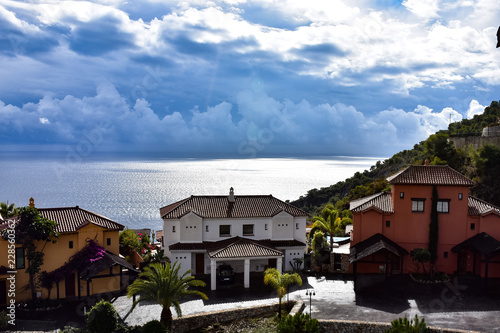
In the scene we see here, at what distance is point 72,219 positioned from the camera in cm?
2956

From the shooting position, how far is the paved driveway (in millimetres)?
24438

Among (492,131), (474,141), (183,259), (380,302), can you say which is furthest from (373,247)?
(492,131)

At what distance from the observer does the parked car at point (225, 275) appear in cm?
3112

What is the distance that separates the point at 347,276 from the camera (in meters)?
33.2

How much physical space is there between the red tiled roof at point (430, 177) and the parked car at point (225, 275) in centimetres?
1545

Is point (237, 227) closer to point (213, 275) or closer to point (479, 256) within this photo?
point (213, 275)

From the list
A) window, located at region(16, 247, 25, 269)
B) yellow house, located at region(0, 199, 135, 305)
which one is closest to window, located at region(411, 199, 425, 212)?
yellow house, located at region(0, 199, 135, 305)

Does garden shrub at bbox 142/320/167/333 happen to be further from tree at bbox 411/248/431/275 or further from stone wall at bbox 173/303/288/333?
tree at bbox 411/248/431/275

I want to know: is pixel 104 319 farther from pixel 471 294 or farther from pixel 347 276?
pixel 471 294

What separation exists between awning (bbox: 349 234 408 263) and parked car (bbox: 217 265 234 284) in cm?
954

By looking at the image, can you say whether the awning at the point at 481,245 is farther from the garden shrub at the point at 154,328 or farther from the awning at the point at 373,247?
the garden shrub at the point at 154,328

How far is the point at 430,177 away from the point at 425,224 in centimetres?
403

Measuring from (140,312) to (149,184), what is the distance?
15905 cm

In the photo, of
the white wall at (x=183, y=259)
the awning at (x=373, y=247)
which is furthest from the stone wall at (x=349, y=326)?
the white wall at (x=183, y=259)
